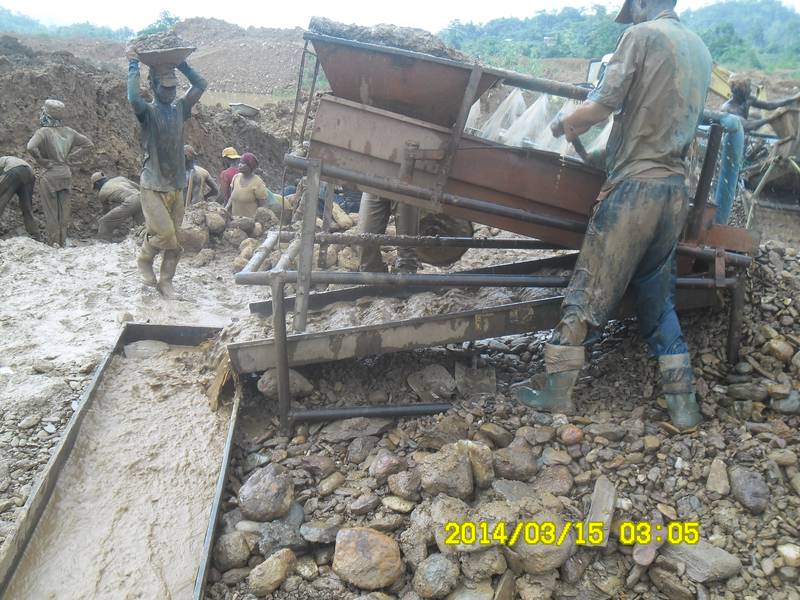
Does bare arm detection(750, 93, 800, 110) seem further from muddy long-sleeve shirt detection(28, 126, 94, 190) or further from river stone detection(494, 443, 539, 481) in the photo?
muddy long-sleeve shirt detection(28, 126, 94, 190)

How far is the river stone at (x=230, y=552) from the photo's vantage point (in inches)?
102

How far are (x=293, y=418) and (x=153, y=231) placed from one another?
3.11m

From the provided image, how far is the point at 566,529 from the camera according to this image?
2424 mm

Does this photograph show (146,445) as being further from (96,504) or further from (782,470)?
(782,470)

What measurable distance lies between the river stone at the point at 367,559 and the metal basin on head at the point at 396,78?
2.12 m

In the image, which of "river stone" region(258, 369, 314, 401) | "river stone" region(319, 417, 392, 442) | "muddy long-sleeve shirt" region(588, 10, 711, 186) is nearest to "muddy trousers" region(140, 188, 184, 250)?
"river stone" region(258, 369, 314, 401)

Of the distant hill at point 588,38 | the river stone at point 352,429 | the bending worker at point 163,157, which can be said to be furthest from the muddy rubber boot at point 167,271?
the distant hill at point 588,38

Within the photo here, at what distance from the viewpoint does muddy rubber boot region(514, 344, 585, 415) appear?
9.80ft

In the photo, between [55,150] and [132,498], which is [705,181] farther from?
[55,150]

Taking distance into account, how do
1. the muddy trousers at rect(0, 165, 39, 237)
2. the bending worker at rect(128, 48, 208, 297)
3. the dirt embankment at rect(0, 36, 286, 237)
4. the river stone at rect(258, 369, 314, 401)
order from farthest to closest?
the dirt embankment at rect(0, 36, 286, 237) → the muddy trousers at rect(0, 165, 39, 237) → the bending worker at rect(128, 48, 208, 297) → the river stone at rect(258, 369, 314, 401)

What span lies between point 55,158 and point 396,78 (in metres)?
6.60

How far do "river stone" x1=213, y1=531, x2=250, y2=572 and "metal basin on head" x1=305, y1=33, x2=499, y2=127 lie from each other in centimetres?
224

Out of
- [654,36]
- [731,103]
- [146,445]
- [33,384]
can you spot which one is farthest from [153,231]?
[731,103]
